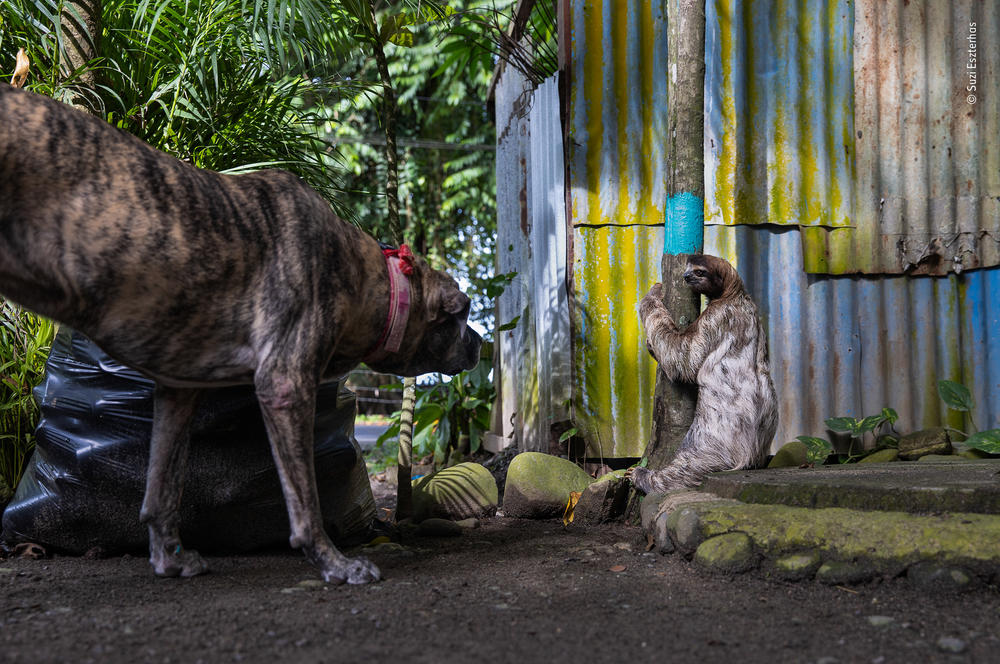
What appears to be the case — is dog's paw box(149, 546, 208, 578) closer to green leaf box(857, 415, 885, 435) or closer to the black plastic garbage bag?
the black plastic garbage bag

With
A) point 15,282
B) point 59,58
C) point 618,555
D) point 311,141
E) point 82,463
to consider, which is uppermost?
point 59,58

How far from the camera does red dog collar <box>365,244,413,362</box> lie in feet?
10.5

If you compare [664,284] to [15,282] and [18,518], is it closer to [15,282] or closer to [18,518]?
[15,282]

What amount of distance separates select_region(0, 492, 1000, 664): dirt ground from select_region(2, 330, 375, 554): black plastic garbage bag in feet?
0.58

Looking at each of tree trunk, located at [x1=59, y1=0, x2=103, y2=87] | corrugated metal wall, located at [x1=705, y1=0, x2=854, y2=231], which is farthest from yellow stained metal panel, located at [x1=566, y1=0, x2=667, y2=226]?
tree trunk, located at [x1=59, y1=0, x2=103, y2=87]

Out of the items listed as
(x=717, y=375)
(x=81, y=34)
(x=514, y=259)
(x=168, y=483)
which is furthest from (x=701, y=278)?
(x=81, y=34)

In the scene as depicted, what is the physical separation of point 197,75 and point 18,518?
2.19m

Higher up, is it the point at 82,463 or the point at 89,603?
the point at 82,463

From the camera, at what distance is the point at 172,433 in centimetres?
306

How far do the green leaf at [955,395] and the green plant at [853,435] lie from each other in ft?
0.88

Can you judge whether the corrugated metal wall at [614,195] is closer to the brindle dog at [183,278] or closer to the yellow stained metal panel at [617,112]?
the yellow stained metal panel at [617,112]

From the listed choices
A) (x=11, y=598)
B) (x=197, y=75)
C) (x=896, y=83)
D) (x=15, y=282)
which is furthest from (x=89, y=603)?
(x=896, y=83)

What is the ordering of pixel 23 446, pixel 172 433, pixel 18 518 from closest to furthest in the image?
pixel 172 433
pixel 18 518
pixel 23 446

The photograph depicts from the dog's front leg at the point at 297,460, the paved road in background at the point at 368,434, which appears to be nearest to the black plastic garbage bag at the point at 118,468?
the dog's front leg at the point at 297,460
